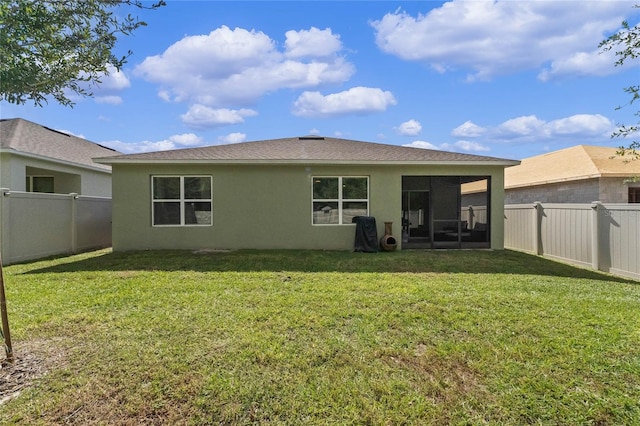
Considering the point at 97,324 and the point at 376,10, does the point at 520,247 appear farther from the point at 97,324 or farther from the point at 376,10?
the point at 97,324

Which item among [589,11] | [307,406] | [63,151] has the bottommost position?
[307,406]

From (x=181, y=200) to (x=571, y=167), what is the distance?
633 inches

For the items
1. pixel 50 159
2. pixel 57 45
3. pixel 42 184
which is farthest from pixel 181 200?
pixel 42 184

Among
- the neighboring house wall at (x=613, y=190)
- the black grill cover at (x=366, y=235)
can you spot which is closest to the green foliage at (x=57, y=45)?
the black grill cover at (x=366, y=235)

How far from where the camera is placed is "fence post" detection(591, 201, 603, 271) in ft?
27.4

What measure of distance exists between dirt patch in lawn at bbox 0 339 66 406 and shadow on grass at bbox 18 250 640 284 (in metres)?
3.78

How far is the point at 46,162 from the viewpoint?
480 inches

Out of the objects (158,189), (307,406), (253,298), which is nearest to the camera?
(307,406)

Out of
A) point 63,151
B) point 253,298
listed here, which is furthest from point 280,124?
point 253,298

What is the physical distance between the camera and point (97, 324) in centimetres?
436

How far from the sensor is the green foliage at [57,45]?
2846 millimetres

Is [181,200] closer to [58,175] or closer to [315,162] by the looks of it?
[315,162]

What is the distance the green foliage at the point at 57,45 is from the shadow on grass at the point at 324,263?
4.80 metres

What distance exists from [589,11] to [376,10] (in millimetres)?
4965
